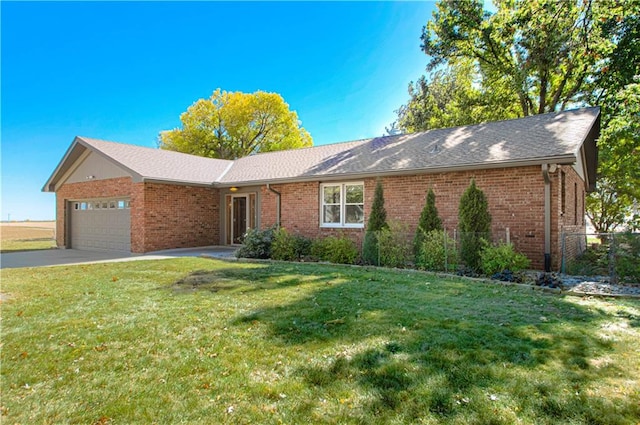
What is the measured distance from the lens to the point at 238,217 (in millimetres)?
16219

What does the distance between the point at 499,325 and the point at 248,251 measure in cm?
869

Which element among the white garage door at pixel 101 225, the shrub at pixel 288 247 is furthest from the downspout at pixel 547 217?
the white garage door at pixel 101 225

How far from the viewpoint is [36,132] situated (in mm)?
22859

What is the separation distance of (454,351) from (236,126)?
35.0m

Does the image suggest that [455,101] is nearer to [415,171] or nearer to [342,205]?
[342,205]

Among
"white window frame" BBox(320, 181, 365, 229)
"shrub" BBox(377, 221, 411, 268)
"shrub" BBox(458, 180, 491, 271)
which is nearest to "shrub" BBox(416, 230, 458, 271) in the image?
"shrub" BBox(458, 180, 491, 271)

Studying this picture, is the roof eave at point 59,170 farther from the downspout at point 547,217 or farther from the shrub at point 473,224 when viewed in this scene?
the downspout at point 547,217

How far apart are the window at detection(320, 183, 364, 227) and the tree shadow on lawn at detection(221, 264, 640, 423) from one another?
6.40 metres

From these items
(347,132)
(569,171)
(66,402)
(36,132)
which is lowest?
(66,402)

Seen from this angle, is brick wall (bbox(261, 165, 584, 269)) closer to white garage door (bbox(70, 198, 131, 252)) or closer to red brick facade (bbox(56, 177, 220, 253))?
red brick facade (bbox(56, 177, 220, 253))

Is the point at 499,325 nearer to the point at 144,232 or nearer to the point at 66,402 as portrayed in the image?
the point at 66,402

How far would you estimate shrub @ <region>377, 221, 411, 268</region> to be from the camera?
9.42 m

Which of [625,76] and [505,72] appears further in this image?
[505,72]

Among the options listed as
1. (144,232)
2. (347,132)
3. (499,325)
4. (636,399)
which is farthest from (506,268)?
(347,132)
